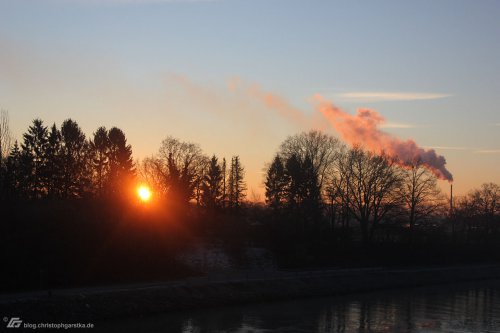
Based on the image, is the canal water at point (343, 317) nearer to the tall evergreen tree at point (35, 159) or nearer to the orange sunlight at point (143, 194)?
the orange sunlight at point (143, 194)

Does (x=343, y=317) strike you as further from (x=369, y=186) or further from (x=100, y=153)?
(x=100, y=153)

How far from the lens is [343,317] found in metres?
38.7

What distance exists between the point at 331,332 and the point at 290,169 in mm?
51335

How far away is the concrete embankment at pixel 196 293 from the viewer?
31469 mm

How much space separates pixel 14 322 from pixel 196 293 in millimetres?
14036

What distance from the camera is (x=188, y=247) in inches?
2264

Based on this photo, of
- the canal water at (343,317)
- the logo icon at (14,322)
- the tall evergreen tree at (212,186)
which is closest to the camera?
the logo icon at (14,322)

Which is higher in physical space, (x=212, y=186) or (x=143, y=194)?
(x=212, y=186)

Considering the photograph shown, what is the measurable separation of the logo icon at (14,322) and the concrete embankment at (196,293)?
38cm

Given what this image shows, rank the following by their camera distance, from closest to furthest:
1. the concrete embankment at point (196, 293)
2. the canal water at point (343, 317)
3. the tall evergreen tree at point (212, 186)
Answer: the concrete embankment at point (196, 293)
the canal water at point (343, 317)
the tall evergreen tree at point (212, 186)

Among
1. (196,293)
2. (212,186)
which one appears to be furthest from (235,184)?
(196,293)

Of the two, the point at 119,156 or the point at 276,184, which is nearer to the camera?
the point at 119,156

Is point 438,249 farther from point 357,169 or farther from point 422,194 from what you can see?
point 357,169

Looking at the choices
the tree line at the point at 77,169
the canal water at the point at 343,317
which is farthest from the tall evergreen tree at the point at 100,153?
the canal water at the point at 343,317
